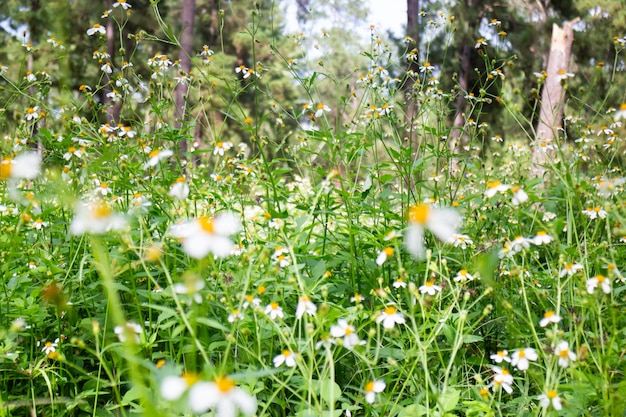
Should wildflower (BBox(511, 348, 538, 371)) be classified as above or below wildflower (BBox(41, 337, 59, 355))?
above

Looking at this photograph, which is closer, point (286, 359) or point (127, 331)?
point (127, 331)

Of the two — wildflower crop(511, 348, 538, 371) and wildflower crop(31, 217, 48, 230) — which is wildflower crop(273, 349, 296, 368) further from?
wildflower crop(31, 217, 48, 230)

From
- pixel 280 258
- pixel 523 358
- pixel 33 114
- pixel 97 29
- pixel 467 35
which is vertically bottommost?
pixel 523 358

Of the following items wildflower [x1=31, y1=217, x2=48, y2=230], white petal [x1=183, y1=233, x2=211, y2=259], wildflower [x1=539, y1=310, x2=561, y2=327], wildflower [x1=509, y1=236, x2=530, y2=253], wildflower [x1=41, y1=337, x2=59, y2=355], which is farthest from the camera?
wildflower [x1=31, y1=217, x2=48, y2=230]

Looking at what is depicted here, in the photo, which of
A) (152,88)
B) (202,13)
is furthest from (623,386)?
(202,13)

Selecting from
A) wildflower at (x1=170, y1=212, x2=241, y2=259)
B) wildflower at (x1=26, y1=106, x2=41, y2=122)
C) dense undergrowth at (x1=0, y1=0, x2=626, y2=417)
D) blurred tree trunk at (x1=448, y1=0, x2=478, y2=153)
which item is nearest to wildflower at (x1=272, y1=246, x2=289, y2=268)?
dense undergrowth at (x1=0, y1=0, x2=626, y2=417)

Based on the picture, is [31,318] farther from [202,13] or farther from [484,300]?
[202,13]

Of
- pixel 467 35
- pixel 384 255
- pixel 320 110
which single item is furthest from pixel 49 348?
pixel 467 35

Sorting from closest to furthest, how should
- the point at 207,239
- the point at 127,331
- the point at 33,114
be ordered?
the point at 127,331 → the point at 207,239 → the point at 33,114

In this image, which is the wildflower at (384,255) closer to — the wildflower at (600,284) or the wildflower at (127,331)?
the wildflower at (600,284)

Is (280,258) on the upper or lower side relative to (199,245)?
lower

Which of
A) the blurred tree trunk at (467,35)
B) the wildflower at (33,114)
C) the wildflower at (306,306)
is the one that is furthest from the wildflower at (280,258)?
the blurred tree trunk at (467,35)

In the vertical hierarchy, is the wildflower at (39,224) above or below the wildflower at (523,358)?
above

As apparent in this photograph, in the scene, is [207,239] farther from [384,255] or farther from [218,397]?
[384,255]
